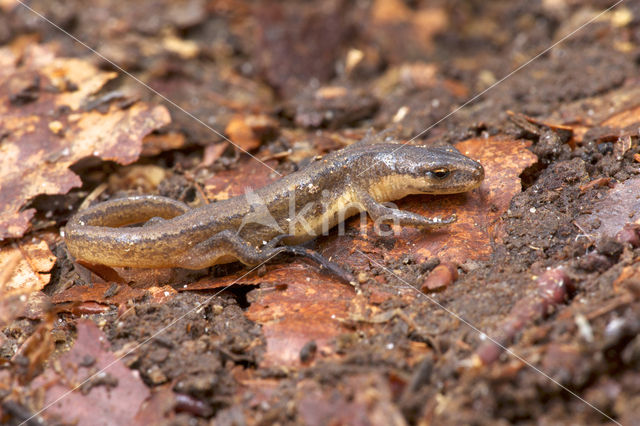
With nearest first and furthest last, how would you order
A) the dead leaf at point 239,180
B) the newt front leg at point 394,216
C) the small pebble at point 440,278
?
the small pebble at point 440,278, the newt front leg at point 394,216, the dead leaf at point 239,180

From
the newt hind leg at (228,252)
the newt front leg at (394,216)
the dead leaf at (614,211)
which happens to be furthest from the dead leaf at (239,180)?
the dead leaf at (614,211)

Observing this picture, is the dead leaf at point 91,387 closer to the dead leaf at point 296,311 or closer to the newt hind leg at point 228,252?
the dead leaf at point 296,311

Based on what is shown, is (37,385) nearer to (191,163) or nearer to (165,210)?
(165,210)

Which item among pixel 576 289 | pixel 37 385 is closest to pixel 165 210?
pixel 37 385

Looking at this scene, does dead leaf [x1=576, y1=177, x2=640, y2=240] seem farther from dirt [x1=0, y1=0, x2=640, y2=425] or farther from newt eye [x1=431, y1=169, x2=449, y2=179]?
newt eye [x1=431, y1=169, x2=449, y2=179]

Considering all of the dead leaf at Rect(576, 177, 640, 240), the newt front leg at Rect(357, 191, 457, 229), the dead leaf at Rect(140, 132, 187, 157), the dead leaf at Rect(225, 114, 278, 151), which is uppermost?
the dead leaf at Rect(576, 177, 640, 240)

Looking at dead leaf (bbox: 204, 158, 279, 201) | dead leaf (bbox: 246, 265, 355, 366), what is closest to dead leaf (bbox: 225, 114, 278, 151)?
dead leaf (bbox: 204, 158, 279, 201)
